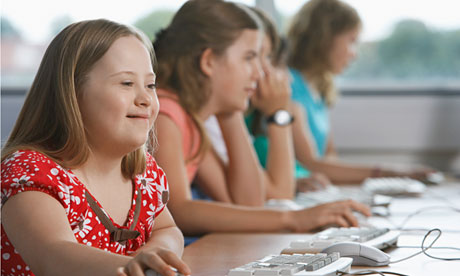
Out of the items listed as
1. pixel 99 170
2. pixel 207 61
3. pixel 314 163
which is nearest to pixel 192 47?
pixel 207 61

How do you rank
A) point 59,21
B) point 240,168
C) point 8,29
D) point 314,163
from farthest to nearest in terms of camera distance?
point 8,29
point 59,21
point 314,163
point 240,168

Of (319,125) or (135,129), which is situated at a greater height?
(135,129)

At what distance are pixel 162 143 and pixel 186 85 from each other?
22 centimetres

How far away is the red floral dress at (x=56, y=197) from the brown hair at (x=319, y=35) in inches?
71.7

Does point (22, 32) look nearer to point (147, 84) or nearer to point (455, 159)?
point (455, 159)

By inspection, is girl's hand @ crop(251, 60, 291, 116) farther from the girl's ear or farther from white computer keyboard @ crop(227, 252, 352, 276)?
white computer keyboard @ crop(227, 252, 352, 276)

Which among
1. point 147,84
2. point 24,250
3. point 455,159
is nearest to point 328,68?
point 455,159

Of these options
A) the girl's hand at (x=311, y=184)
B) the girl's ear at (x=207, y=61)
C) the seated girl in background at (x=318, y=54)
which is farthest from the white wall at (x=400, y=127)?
the girl's ear at (x=207, y=61)

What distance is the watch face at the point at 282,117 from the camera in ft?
6.57

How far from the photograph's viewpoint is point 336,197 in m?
1.82

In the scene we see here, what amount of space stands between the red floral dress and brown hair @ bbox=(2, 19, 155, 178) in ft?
0.12

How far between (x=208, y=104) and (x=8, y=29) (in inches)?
77.2

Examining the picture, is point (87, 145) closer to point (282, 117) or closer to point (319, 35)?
point (282, 117)

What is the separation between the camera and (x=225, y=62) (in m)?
1.58
